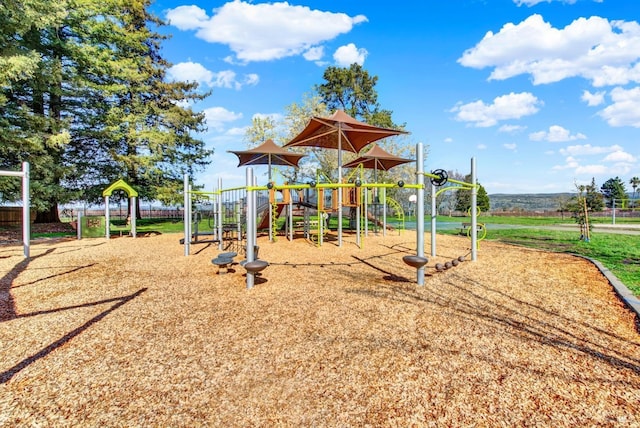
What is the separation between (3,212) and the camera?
1766cm

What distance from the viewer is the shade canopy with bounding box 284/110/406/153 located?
9.11 meters

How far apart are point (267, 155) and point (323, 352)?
10845 mm

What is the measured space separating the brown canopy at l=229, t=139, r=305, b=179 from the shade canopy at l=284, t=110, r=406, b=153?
1.60m

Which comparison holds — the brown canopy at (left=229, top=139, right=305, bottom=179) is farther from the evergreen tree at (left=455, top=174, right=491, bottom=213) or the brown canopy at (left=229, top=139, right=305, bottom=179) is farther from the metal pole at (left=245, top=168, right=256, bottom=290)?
the evergreen tree at (left=455, top=174, right=491, bottom=213)

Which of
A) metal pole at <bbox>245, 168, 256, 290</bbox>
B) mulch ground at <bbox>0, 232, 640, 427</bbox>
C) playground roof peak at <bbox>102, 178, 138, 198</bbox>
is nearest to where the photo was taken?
mulch ground at <bbox>0, 232, 640, 427</bbox>

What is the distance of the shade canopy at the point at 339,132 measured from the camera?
9.11m

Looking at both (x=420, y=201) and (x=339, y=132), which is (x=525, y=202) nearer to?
(x=339, y=132)

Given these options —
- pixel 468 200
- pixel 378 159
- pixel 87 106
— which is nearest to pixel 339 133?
pixel 378 159

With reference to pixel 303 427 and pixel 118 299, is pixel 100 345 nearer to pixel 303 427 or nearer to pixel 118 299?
pixel 118 299

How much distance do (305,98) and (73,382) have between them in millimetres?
23818

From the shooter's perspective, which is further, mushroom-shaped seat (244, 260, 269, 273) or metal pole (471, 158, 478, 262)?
metal pole (471, 158, 478, 262)

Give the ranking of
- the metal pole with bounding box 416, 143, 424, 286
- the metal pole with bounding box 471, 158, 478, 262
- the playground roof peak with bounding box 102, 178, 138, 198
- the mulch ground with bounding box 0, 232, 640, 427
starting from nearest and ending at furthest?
1. the mulch ground with bounding box 0, 232, 640, 427
2. the metal pole with bounding box 416, 143, 424, 286
3. the metal pole with bounding box 471, 158, 478, 262
4. the playground roof peak with bounding box 102, 178, 138, 198

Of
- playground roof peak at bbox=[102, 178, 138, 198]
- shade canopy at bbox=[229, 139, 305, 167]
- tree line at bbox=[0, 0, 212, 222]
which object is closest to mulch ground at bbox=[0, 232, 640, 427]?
shade canopy at bbox=[229, 139, 305, 167]

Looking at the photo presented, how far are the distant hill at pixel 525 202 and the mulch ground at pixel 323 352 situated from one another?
44387 millimetres
